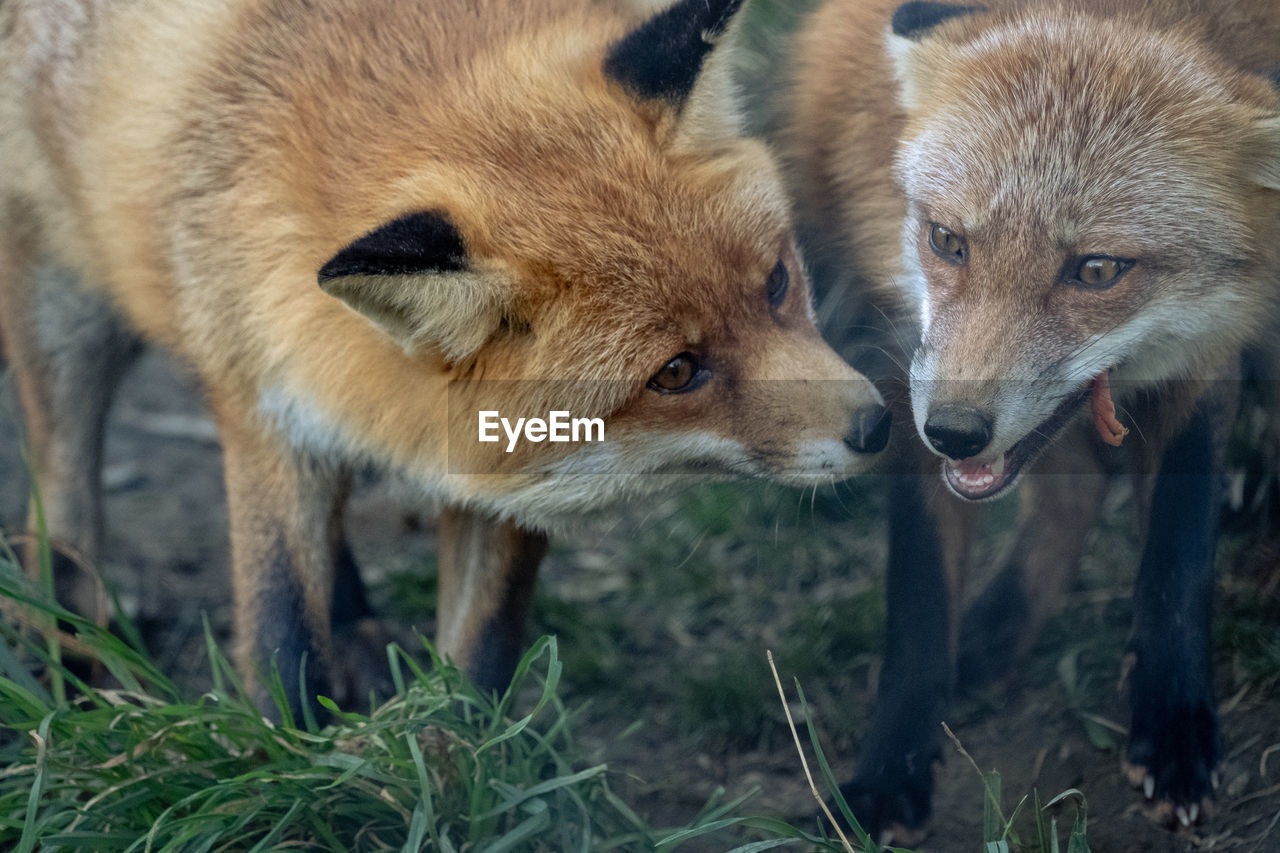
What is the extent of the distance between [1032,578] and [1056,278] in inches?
59.6

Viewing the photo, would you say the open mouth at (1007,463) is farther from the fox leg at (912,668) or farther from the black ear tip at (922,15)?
the black ear tip at (922,15)

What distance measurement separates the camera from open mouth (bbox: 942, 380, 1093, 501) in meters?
1.93

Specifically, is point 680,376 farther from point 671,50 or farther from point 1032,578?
point 1032,578

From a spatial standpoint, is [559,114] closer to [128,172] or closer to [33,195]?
[128,172]

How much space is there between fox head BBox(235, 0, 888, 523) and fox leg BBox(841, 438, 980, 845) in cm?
44

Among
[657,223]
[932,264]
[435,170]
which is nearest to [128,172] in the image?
[435,170]

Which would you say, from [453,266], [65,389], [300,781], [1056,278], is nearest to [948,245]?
[1056,278]

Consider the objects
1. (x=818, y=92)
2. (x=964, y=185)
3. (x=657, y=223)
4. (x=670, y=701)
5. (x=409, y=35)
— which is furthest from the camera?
(x=670, y=701)

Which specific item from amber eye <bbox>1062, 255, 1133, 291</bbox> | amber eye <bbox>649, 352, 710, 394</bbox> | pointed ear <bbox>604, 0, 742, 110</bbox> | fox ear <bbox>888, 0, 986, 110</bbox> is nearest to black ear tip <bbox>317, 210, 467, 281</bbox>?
amber eye <bbox>649, 352, 710, 394</bbox>

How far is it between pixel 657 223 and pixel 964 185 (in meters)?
0.57

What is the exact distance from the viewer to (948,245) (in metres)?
2.02

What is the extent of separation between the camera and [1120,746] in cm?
257

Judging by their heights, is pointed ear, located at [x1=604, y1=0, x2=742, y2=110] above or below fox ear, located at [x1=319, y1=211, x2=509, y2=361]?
above

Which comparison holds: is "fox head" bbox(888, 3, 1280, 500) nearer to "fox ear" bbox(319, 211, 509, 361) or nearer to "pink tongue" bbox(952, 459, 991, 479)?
"pink tongue" bbox(952, 459, 991, 479)
